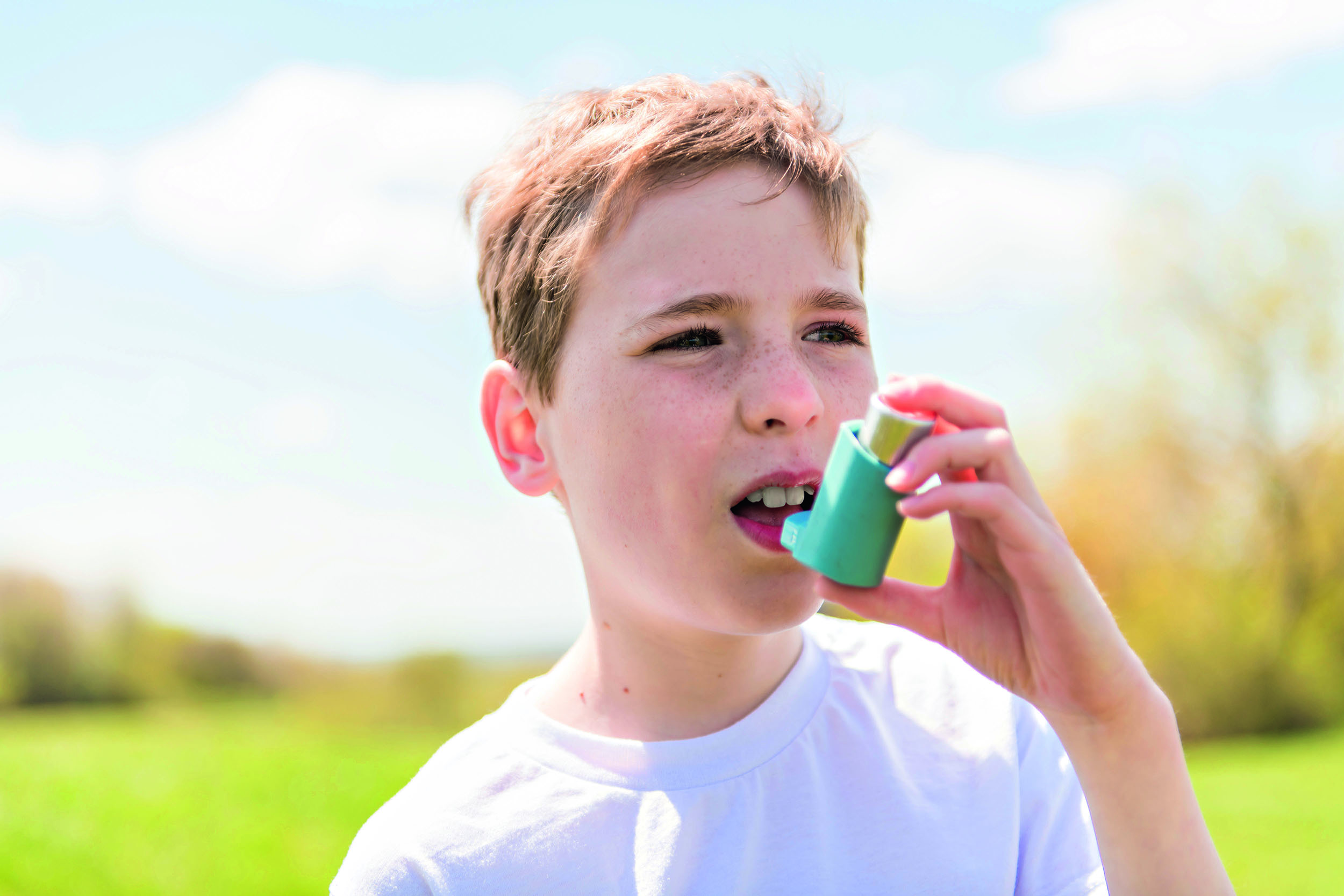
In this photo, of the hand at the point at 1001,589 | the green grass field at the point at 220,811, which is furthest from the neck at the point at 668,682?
A: the green grass field at the point at 220,811

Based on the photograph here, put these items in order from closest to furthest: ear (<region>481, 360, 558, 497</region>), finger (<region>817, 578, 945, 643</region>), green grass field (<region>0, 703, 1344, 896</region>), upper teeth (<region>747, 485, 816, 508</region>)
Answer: finger (<region>817, 578, 945, 643</region>) < upper teeth (<region>747, 485, 816, 508</region>) < ear (<region>481, 360, 558, 497</region>) < green grass field (<region>0, 703, 1344, 896</region>)

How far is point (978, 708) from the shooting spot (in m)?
2.17

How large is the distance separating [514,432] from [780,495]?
0.77 metres

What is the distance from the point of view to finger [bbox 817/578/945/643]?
67.2 inches

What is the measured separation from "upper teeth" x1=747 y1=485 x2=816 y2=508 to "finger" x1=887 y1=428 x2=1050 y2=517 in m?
0.34

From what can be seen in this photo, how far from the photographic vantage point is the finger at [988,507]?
147cm

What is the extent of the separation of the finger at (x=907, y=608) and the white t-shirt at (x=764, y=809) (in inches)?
18.0

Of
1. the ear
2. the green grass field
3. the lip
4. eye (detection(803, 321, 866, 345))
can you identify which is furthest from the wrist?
the green grass field

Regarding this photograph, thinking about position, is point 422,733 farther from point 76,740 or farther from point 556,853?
point 556,853

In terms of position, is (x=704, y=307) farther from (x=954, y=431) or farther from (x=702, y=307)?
(x=954, y=431)

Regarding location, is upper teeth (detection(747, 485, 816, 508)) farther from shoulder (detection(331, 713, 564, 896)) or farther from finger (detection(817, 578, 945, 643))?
shoulder (detection(331, 713, 564, 896))

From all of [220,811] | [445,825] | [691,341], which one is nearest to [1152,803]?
[691,341]

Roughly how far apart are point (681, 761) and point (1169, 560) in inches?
584

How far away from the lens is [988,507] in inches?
58.0
